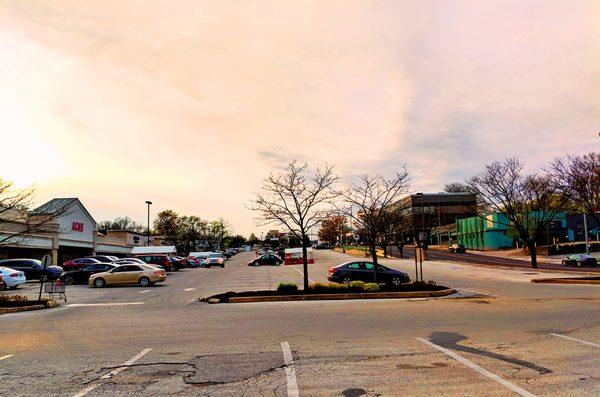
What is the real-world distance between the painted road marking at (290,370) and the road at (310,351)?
3cm

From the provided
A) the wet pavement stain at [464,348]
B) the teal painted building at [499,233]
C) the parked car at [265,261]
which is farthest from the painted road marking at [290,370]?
the teal painted building at [499,233]

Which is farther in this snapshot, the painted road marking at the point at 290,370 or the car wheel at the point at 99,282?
the car wheel at the point at 99,282

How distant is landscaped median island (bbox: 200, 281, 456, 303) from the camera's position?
65.7 feet

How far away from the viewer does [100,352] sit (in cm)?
974

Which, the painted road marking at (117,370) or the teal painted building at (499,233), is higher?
the teal painted building at (499,233)

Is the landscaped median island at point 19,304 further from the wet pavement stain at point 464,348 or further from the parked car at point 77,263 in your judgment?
the parked car at point 77,263

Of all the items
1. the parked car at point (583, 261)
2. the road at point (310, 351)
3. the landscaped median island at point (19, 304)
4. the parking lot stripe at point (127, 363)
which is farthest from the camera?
the parked car at point (583, 261)

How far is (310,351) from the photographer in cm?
935

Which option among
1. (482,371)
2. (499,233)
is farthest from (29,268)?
(499,233)

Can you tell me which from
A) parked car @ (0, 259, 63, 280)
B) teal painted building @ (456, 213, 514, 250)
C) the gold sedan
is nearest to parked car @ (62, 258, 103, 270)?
parked car @ (0, 259, 63, 280)

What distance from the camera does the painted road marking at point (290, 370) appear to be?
21.8 feet

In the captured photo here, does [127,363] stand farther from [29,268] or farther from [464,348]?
[29,268]

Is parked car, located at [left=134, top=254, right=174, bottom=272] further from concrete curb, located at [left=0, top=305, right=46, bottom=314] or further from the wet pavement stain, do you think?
the wet pavement stain

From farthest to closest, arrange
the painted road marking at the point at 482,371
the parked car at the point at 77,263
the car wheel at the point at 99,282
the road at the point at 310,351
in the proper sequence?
the parked car at the point at 77,263
the car wheel at the point at 99,282
the road at the point at 310,351
the painted road marking at the point at 482,371
